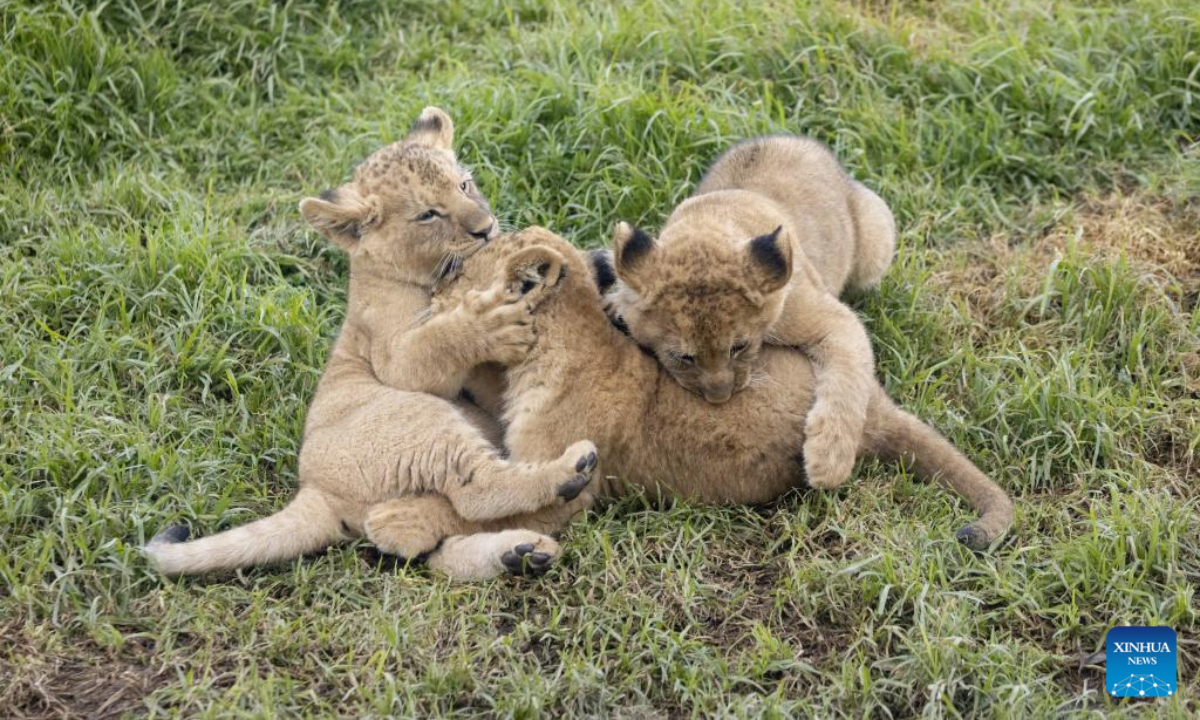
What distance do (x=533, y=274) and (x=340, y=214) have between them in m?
0.97

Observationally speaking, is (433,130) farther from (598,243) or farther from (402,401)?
(402,401)

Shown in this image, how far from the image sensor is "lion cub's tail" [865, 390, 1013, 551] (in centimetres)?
588

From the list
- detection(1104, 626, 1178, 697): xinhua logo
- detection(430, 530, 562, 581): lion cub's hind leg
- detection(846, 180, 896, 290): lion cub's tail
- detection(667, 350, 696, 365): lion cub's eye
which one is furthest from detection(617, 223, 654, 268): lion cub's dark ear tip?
detection(1104, 626, 1178, 697): xinhua logo

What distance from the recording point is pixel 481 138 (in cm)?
799

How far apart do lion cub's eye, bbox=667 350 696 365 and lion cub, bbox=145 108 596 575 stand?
1.75 feet

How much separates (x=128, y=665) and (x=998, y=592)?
3.19m

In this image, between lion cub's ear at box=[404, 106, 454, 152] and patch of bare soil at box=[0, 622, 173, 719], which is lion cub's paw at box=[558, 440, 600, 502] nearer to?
patch of bare soil at box=[0, 622, 173, 719]

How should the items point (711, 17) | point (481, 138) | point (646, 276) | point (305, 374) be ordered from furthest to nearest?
point (711, 17) → point (481, 138) → point (305, 374) → point (646, 276)

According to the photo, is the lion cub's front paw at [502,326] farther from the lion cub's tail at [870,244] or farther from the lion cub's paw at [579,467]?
the lion cub's tail at [870,244]

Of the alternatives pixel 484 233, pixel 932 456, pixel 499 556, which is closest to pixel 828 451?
pixel 932 456

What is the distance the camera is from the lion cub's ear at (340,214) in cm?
641

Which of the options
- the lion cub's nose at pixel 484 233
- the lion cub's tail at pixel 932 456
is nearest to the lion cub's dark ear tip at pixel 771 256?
the lion cub's tail at pixel 932 456

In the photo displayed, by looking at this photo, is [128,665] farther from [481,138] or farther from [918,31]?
[918,31]

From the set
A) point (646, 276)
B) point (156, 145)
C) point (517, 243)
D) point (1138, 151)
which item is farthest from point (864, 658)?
point (156, 145)
